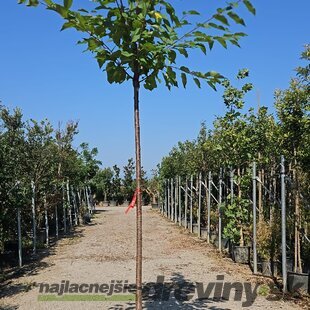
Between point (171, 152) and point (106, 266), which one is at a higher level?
point (171, 152)

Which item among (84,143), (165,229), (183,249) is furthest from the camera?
(84,143)

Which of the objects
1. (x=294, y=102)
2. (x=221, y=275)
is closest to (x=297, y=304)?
(x=221, y=275)

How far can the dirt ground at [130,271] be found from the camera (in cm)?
590

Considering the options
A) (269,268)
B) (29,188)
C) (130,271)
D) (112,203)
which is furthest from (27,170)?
(112,203)

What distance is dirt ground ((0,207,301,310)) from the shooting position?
5898 millimetres

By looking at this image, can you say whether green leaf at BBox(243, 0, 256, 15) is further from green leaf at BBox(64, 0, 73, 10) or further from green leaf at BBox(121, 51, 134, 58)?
green leaf at BBox(64, 0, 73, 10)

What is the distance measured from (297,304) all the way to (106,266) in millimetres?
4111

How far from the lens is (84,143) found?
23.5 meters

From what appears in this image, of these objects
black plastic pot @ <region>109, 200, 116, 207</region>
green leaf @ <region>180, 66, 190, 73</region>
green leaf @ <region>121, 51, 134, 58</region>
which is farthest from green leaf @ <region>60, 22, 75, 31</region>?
black plastic pot @ <region>109, 200, 116, 207</region>

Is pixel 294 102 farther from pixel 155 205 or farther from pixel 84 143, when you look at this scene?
pixel 155 205

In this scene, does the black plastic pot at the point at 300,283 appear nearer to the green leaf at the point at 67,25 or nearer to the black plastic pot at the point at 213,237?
the green leaf at the point at 67,25

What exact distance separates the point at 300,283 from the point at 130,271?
3243mm

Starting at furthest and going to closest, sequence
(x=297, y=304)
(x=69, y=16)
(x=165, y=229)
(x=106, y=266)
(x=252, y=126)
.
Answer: (x=165, y=229)
(x=252, y=126)
(x=106, y=266)
(x=297, y=304)
(x=69, y=16)

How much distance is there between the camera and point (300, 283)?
20.7 feet
